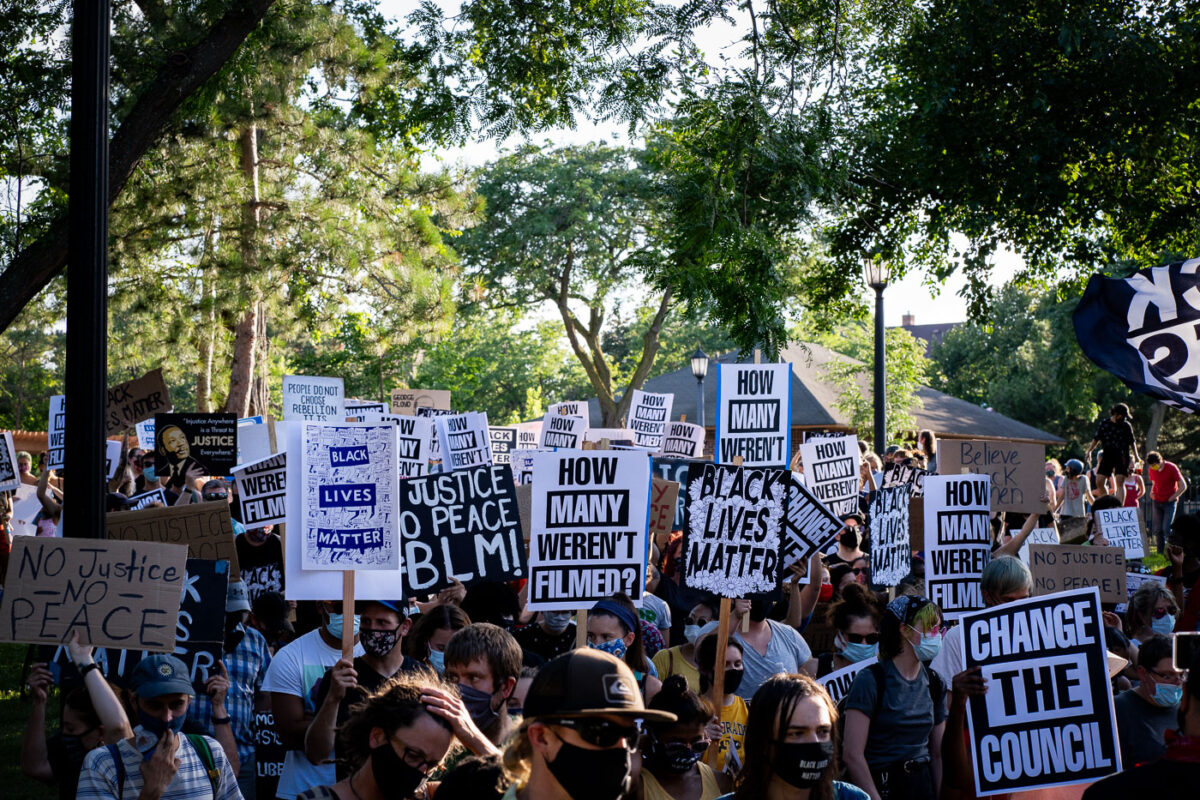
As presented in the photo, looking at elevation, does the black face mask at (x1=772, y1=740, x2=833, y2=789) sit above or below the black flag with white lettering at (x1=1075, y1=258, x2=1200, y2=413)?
below

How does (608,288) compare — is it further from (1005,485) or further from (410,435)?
(1005,485)

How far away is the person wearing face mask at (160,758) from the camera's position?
183 inches

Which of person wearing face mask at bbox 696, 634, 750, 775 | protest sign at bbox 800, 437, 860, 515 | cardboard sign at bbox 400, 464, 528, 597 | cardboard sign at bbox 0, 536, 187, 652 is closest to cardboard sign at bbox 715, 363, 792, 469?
cardboard sign at bbox 400, 464, 528, 597

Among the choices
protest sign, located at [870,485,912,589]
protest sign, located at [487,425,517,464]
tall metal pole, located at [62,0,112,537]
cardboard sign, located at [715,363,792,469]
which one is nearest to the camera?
tall metal pole, located at [62,0,112,537]

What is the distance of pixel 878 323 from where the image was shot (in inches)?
719

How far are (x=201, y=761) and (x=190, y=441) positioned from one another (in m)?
10.2

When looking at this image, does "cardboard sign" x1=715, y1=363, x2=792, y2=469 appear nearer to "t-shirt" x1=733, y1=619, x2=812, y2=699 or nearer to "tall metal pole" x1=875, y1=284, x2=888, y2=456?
"t-shirt" x1=733, y1=619, x2=812, y2=699

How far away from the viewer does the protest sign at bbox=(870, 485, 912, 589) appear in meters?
9.55

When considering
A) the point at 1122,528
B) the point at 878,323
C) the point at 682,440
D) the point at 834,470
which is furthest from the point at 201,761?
the point at 878,323

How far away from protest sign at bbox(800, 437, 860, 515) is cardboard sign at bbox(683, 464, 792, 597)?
16.0ft

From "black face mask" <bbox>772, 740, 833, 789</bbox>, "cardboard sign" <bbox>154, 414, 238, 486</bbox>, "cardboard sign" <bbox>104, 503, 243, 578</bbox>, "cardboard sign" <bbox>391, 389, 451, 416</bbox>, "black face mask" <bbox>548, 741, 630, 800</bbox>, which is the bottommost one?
"black face mask" <bbox>772, 740, 833, 789</bbox>

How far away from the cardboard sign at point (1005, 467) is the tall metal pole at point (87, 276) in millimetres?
7523

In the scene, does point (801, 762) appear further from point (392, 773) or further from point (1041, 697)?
point (1041, 697)

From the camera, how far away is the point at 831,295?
54.9 ft
